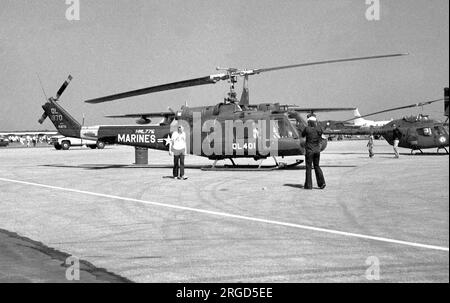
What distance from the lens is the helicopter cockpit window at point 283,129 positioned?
18.1m

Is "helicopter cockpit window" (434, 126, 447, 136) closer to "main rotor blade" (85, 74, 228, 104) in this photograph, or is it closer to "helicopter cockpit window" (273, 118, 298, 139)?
"helicopter cockpit window" (273, 118, 298, 139)

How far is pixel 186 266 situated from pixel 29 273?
168 centimetres

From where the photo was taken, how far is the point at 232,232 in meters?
7.64

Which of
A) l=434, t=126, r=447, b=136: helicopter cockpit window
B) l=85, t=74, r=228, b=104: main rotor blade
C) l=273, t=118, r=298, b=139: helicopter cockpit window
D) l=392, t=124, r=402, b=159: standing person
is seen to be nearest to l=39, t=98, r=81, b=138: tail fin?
l=85, t=74, r=228, b=104: main rotor blade

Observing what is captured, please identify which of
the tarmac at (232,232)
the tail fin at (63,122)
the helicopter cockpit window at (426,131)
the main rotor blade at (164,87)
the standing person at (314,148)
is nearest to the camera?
the tarmac at (232,232)

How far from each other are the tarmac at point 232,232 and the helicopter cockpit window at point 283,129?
4160 millimetres

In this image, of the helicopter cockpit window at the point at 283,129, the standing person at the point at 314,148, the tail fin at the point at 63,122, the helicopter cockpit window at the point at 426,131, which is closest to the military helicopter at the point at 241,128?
the helicopter cockpit window at the point at 283,129

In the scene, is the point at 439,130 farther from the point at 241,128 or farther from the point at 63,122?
the point at 63,122

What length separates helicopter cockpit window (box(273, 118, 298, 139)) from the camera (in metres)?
18.1

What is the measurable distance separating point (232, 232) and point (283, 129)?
10.9m

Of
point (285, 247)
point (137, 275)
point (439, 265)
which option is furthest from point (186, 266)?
point (439, 265)

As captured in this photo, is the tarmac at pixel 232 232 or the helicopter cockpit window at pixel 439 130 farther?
the helicopter cockpit window at pixel 439 130

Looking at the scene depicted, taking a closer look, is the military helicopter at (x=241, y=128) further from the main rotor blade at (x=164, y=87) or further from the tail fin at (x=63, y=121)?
the tail fin at (x=63, y=121)

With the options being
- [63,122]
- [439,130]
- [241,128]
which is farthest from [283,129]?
[439,130]
